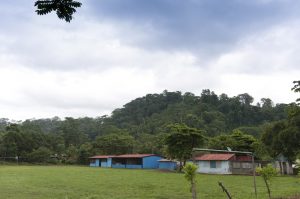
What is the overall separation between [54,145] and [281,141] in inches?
2396

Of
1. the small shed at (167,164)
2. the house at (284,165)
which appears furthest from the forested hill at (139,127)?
the house at (284,165)

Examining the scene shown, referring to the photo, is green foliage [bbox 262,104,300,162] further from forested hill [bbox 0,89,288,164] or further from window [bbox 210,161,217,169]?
forested hill [bbox 0,89,288,164]

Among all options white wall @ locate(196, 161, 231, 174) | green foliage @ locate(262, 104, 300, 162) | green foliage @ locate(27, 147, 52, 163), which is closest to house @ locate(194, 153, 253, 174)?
white wall @ locate(196, 161, 231, 174)

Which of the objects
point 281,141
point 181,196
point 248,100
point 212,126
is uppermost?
point 248,100

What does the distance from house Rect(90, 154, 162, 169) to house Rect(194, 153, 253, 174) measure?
18.0m

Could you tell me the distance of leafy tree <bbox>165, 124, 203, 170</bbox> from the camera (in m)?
48.5

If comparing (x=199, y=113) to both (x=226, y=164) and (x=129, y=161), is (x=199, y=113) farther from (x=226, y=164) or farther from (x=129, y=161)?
(x=226, y=164)

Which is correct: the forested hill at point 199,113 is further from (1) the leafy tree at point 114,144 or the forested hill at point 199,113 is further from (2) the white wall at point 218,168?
(2) the white wall at point 218,168

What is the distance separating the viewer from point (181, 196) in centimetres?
1975

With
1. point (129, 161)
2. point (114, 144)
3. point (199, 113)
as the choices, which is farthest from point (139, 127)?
point (129, 161)

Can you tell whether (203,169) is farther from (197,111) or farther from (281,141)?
(197,111)

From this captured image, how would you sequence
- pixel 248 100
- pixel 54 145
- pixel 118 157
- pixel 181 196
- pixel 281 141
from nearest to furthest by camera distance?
pixel 181 196 → pixel 281 141 → pixel 118 157 → pixel 54 145 → pixel 248 100

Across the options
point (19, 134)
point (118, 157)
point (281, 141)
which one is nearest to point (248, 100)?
point (118, 157)

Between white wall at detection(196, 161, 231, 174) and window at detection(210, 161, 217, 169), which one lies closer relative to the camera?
white wall at detection(196, 161, 231, 174)
